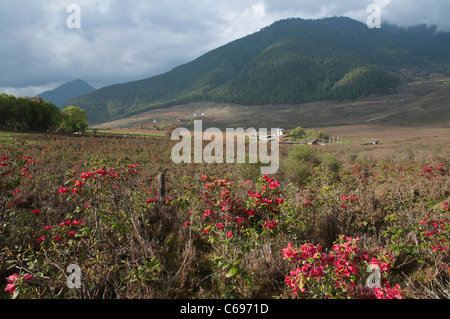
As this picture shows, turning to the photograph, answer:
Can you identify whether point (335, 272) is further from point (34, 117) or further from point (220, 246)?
point (34, 117)

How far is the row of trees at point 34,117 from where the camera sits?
38.5m

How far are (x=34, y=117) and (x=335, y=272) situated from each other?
54533 millimetres

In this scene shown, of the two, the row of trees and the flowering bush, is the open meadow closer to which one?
the flowering bush

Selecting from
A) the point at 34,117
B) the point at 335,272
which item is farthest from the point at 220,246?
the point at 34,117

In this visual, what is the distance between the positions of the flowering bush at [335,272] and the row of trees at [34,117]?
49657 mm

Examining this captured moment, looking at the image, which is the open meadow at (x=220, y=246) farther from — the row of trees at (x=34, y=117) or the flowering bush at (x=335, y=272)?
the row of trees at (x=34, y=117)

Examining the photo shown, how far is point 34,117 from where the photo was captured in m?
41.8

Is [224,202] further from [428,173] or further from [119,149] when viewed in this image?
[119,149]

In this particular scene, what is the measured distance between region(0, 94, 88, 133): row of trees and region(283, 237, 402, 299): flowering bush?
4966cm

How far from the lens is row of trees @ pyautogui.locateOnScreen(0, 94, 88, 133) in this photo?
38531mm

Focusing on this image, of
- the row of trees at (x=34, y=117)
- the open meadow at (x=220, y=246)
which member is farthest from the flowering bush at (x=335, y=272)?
the row of trees at (x=34, y=117)

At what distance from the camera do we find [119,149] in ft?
78.3

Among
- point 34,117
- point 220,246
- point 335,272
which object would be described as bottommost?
point 220,246
